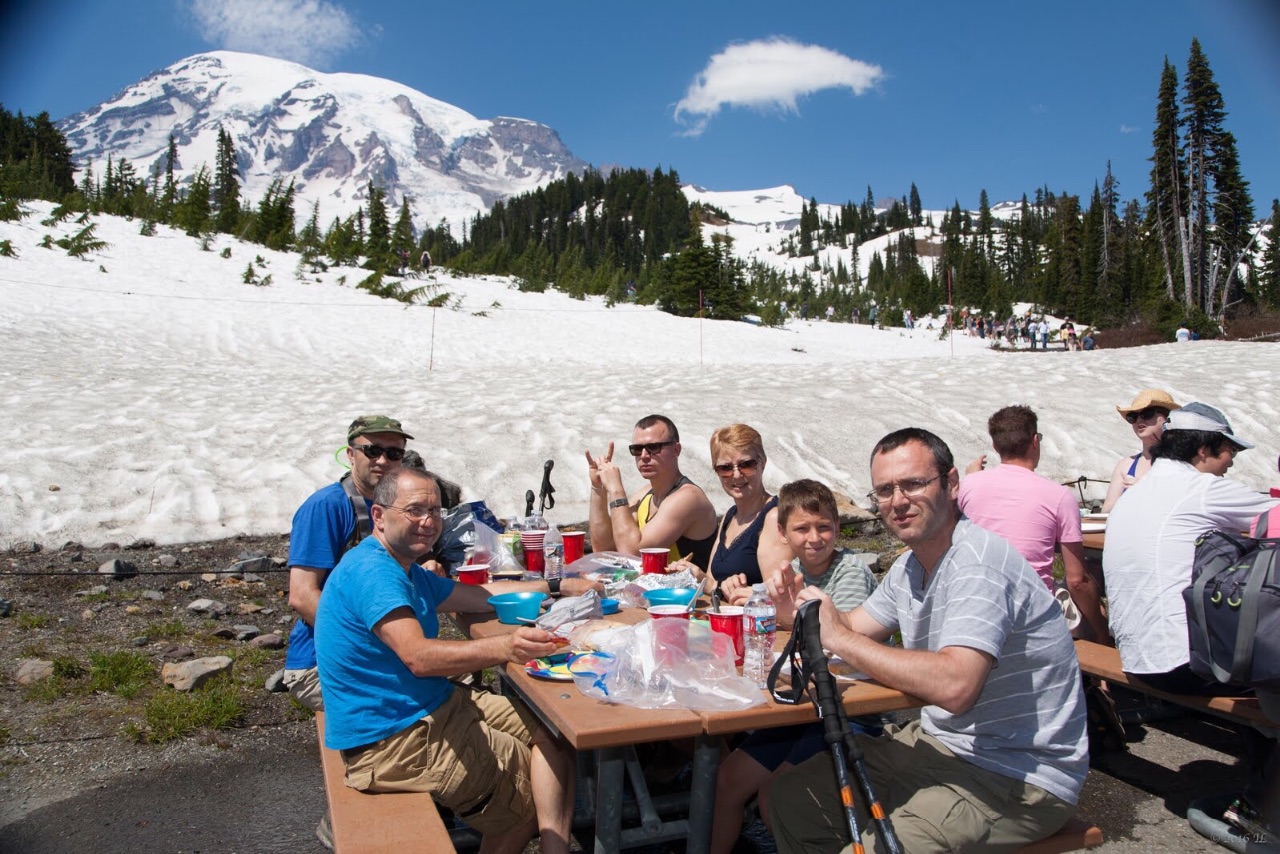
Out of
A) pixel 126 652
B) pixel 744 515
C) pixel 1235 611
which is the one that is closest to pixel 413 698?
pixel 744 515

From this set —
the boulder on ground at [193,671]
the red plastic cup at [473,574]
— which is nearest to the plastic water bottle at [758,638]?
the red plastic cup at [473,574]

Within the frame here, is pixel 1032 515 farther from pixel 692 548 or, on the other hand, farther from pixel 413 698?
pixel 413 698

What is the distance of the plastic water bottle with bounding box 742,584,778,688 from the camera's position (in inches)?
113

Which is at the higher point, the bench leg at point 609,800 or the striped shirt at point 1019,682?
the striped shirt at point 1019,682

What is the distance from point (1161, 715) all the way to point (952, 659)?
131 inches

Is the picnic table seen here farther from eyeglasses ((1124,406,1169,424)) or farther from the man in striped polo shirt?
eyeglasses ((1124,406,1169,424))

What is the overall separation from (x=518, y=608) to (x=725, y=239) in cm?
3743

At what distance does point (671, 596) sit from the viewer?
12.1 feet

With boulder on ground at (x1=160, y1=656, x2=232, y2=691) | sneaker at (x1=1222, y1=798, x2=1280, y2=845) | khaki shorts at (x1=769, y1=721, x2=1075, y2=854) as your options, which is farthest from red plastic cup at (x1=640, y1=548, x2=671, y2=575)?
boulder on ground at (x1=160, y1=656, x2=232, y2=691)

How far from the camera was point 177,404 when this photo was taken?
1157 cm

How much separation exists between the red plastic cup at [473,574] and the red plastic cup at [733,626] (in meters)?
1.72

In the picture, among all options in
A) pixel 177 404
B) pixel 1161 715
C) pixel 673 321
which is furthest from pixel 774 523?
pixel 673 321

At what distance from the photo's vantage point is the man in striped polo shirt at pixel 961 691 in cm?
257

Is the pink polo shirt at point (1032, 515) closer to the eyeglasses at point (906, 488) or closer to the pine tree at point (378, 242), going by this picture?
the eyeglasses at point (906, 488)
